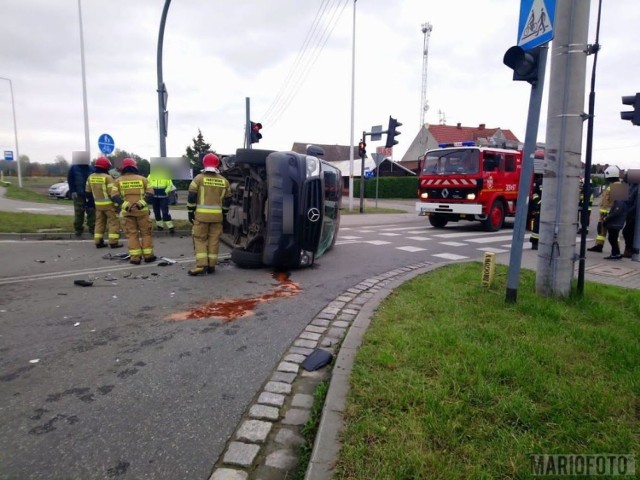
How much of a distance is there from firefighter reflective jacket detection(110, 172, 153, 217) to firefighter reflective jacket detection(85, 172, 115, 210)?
109cm

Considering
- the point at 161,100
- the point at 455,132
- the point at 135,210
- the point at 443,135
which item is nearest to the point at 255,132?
the point at 161,100

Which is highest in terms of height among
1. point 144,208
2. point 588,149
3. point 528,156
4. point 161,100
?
point 161,100

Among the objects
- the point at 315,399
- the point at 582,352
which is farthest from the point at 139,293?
the point at 582,352

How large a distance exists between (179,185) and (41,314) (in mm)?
28021

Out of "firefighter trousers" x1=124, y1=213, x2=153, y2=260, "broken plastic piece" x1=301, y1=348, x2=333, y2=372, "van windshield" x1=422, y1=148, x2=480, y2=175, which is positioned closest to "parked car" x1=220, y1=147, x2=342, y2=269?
"firefighter trousers" x1=124, y1=213, x2=153, y2=260

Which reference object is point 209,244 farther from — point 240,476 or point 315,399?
point 240,476

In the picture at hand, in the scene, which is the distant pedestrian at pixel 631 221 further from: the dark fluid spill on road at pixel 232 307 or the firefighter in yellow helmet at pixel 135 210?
the firefighter in yellow helmet at pixel 135 210

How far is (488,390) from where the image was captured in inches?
103

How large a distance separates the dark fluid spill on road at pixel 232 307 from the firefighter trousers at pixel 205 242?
4.66 feet

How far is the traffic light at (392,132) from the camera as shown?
→ 1672 centimetres

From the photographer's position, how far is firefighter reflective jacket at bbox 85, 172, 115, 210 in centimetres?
831

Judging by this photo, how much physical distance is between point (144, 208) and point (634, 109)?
7.74 meters

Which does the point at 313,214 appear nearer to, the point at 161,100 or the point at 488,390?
the point at 488,390

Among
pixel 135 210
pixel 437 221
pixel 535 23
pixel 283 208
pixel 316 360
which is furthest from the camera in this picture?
pixel 437 221
